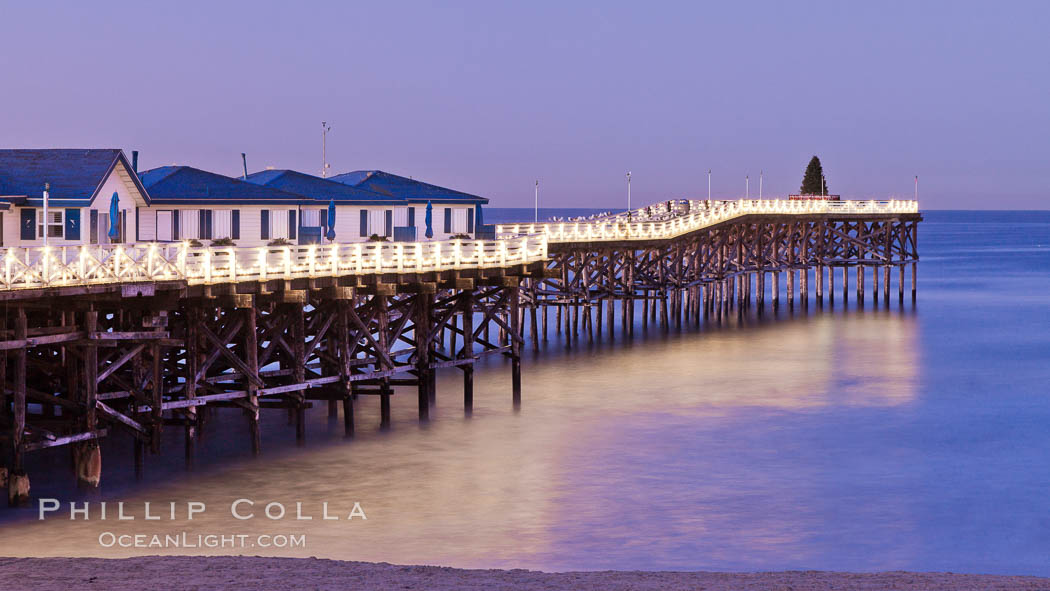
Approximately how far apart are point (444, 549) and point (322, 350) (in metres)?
12.4

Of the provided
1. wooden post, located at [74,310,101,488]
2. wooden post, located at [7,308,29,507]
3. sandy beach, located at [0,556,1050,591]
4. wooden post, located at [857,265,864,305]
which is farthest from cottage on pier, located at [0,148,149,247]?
wooden post, located at [857,265,864,305]

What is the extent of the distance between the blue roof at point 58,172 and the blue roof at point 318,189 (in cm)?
1060

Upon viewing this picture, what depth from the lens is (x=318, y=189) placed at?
45781mm

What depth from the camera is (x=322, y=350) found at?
35.7m

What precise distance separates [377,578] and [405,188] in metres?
32.1

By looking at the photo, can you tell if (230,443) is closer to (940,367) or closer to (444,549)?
(444,549)

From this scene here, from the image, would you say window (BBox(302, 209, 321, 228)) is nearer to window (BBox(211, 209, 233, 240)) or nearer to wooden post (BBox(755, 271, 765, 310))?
window (BBox(211, 209, 233, 240))

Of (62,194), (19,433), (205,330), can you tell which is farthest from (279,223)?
(19,433)

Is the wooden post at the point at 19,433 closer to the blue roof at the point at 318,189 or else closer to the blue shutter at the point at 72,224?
the blue shutter at the point at 72,224

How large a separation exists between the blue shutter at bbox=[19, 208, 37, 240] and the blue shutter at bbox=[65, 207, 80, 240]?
0.78 m

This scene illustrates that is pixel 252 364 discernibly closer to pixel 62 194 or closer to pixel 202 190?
pixel 62 194

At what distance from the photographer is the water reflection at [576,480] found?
24484mm

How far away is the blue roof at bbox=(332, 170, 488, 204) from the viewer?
49.8 m

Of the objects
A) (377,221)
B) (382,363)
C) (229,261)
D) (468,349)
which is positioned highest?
(377,221)
